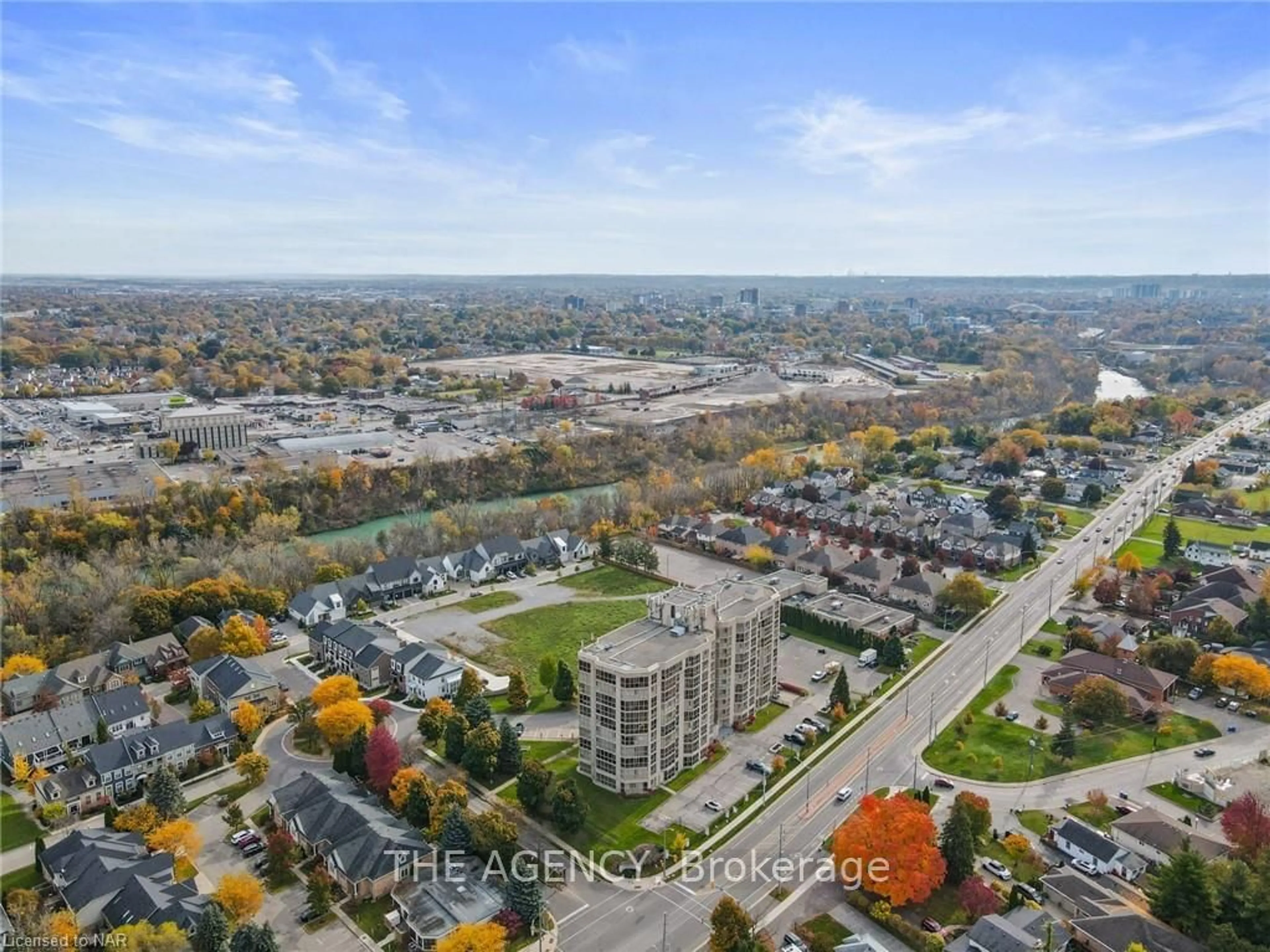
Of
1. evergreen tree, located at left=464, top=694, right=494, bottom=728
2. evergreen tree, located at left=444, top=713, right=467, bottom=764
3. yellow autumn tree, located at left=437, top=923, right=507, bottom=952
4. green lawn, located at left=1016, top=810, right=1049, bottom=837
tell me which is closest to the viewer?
yellow autumn tree, located at left=437, top=923, right=507, bottom=952

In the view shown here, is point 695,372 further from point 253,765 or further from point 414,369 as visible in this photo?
point 253,765

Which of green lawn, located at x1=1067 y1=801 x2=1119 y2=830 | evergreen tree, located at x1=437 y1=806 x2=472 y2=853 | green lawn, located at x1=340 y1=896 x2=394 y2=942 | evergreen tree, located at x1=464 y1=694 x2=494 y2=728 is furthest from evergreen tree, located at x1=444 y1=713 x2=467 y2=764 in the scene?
green lawn, located at x1=1067 y1=801 x2=1119 y2=830

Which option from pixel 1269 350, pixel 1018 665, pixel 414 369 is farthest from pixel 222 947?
pixel 1269 350

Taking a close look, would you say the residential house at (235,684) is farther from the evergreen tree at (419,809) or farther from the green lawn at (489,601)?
the green lawn at (489,601)

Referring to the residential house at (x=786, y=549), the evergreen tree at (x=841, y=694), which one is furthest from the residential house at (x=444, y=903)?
the residential house at (x=786, y=549)

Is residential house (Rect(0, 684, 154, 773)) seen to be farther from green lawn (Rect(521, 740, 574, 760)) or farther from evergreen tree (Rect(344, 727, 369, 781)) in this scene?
green lawn (Rect(521, 740, 574, 760))

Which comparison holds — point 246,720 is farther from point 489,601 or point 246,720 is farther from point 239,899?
point 489,601

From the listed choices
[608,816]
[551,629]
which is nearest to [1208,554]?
[551,629]
